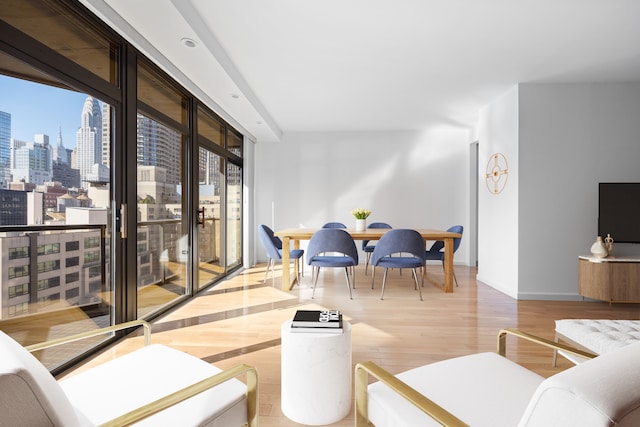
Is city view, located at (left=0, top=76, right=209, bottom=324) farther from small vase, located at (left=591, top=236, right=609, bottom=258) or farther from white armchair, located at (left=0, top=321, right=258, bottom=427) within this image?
small vase, located at (left=591, top=236, right=609, bottom=258)

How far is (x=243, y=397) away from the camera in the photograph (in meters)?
1.18

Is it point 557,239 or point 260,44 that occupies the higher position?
point 260,44

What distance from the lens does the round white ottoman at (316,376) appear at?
1.58 meters

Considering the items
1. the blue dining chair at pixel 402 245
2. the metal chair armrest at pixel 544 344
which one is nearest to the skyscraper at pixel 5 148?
the metal chair armrest at pixel 544 344

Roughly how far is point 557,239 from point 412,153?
3.08 metres

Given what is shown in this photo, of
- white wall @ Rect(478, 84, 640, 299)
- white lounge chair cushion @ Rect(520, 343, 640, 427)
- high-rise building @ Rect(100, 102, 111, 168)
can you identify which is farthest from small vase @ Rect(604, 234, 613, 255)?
high-rise building @ Rect(100, 102, 111, 168)

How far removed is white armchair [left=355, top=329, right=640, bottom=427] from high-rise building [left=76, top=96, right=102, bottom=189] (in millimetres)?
2380

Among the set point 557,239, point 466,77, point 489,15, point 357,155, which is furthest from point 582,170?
point 357,155

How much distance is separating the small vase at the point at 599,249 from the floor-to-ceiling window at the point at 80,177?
15.4ft

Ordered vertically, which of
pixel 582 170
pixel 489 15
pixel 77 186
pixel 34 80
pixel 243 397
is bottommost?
pixel 243 397

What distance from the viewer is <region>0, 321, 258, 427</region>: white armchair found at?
0.67m

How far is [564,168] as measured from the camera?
3.92 metres

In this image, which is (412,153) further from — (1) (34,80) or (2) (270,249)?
(1) (34,80)

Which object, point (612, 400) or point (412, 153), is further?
point (412, 153)
